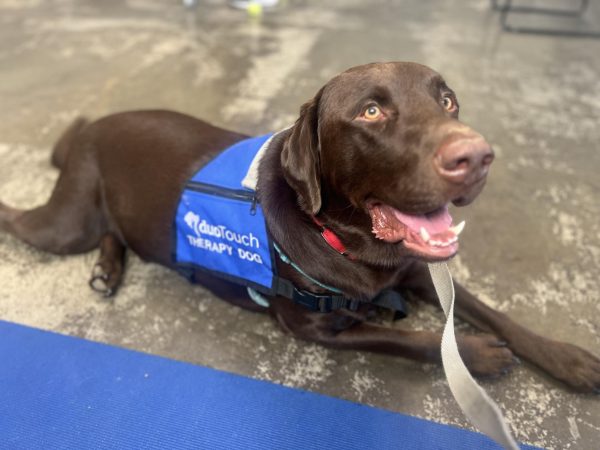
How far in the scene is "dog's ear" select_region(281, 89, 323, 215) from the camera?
148 centimetres

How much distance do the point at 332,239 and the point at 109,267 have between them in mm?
1148

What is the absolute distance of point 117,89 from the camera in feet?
12.7

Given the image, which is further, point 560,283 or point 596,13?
point 596,13

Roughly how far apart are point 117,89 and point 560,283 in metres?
3.38

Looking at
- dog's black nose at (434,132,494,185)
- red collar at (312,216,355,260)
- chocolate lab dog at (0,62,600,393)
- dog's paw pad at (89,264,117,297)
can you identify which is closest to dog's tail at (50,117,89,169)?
chocolate lab dog at (0,62,600,393)

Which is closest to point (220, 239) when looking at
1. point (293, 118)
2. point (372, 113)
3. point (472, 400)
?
point (372, 113)

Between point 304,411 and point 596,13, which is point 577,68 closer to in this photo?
point 596,13

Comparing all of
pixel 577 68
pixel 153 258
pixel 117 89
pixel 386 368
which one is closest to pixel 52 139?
pixel 117 89

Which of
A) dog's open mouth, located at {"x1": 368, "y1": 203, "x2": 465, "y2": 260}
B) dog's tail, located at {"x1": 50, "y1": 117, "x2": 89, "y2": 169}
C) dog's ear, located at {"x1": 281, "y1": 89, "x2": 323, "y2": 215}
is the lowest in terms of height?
dog's tail, located at {"x1": 50, "y1": 117, "x2": 89, "y2": 169}

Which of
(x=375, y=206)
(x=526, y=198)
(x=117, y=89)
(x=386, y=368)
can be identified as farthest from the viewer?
(x=117, y=89)

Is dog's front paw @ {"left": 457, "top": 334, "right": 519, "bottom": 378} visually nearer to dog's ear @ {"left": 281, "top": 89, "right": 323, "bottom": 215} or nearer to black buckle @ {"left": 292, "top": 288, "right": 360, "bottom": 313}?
black buckle @ {"left": 292, "top": 288, "right": 360, "bottom": 313}

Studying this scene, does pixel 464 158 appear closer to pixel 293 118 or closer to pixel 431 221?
pixel 431 221

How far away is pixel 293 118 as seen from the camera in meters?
3.44

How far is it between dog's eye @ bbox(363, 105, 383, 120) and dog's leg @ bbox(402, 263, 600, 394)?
828 millimetres
